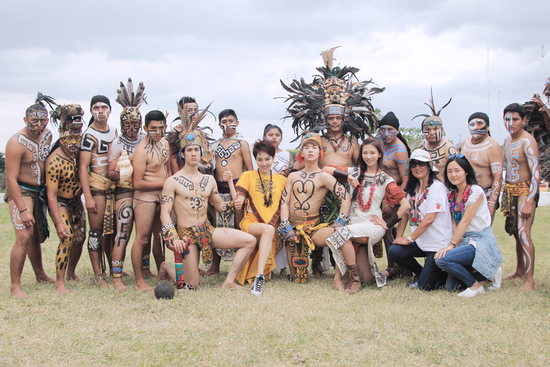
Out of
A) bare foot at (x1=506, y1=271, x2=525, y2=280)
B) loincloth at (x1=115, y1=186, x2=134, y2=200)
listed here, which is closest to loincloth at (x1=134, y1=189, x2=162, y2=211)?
loincloth at (x1=115, y1=186, x2=134, y2=200)

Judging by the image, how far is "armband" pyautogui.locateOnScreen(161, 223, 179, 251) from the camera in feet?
16.5

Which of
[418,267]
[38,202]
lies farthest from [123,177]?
[418,267]

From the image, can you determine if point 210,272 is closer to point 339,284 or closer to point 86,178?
point 339,284

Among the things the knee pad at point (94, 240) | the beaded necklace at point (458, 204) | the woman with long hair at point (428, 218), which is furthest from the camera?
the knee pad at point (94, 240)

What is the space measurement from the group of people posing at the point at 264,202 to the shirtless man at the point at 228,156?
35cm

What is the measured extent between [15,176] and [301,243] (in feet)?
11.7

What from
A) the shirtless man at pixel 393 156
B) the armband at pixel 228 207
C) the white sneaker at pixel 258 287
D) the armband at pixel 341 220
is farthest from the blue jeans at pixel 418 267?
the armband at pixel 228 207

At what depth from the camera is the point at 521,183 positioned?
5410 mm

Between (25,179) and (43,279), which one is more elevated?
(25,179)

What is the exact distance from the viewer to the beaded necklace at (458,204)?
16.3ft

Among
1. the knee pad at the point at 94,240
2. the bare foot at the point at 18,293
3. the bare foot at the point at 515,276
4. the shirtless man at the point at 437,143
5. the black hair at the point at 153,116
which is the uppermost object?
the black hair at the point at 153,116

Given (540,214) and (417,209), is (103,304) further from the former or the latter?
(540,214)

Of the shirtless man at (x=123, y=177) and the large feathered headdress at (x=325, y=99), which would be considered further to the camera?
the large feathered headdress at (x=325, y=99)

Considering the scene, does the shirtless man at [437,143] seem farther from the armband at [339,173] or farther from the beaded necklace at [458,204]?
the armband at [339,173]
